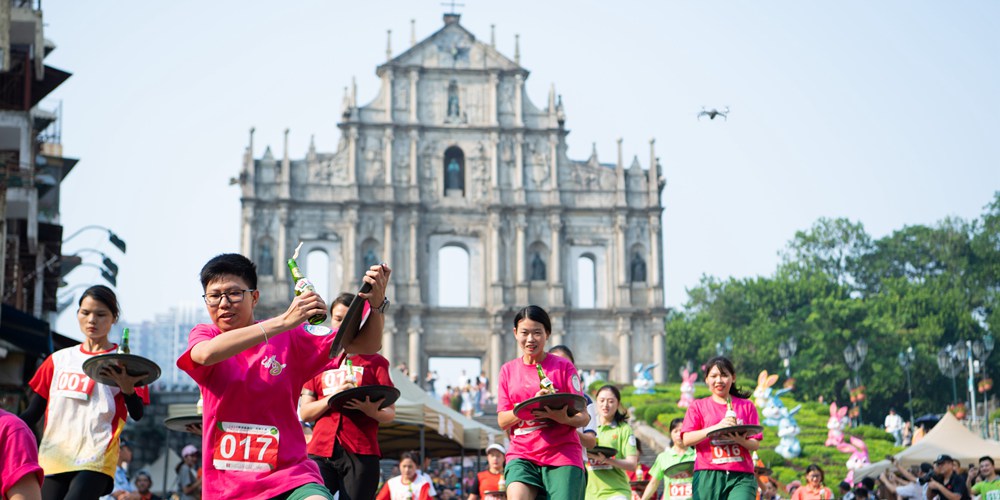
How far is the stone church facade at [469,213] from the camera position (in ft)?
162

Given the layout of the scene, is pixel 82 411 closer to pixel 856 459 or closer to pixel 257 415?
pixel 257 415

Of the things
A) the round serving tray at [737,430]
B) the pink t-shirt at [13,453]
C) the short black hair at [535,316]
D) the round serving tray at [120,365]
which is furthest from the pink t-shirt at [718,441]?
the pink t-shirt at [13,453]

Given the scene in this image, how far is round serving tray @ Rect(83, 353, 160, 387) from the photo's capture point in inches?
263

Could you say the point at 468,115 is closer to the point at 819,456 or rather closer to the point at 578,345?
the point at 578,345

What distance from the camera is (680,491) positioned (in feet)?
36.1

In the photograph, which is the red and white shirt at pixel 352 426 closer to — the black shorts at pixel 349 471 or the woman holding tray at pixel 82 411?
the black shorts at pixel 349 471

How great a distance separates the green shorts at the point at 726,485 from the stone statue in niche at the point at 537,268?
41.3 m

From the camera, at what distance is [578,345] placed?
5003 centimetres

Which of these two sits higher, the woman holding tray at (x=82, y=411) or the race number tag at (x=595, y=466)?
the woman holding tray at (x=82, y=411)

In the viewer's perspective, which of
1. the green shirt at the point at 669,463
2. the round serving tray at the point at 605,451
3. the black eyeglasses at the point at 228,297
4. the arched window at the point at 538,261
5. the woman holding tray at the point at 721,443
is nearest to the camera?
the black eyeglasses at the point at 228,297

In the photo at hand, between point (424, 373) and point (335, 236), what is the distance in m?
6.16

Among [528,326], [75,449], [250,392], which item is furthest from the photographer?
[528,326]

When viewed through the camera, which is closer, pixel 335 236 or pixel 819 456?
pixel 819 456

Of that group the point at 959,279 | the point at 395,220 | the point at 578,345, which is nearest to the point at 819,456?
the point at 578,345
